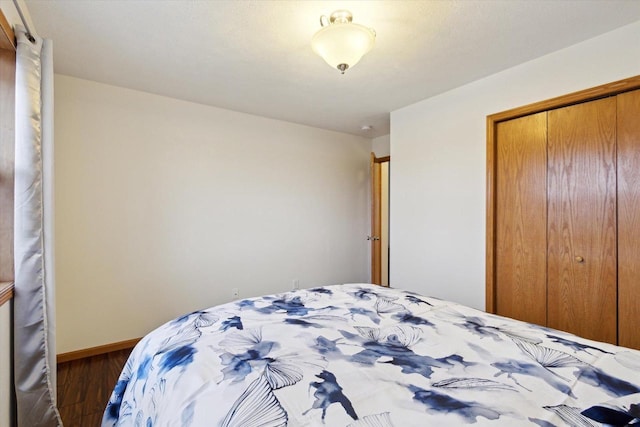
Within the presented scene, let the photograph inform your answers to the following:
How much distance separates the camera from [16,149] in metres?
1.55

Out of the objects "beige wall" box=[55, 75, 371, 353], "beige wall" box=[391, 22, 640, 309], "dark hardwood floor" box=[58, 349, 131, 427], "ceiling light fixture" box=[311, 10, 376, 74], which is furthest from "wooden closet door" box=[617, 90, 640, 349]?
"dark hardwood floor" box=[58, 349, 131, 427]

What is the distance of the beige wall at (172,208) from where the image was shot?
2.61m

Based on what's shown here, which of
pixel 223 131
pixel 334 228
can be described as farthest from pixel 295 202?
pixel 223 131

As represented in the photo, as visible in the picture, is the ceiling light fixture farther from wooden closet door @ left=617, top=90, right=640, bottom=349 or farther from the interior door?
the interior door

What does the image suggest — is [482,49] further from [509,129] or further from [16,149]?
[16,149]

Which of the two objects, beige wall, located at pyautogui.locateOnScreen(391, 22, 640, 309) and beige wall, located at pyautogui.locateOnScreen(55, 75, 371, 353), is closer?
beige wall, located at pyautogui.locateOnScreen(391, 22, 640, 309)

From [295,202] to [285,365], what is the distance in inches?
115

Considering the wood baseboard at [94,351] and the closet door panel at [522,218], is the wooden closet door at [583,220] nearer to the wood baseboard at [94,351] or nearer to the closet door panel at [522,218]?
the closet door panel at [522,218]

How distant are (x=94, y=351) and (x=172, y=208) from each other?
1.39 m

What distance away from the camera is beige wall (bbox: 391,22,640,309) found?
2021 millimetres

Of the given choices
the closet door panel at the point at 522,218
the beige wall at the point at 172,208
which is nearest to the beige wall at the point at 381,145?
the beige wall at the point at 172,208

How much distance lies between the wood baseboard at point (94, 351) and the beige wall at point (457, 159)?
266 centimetres

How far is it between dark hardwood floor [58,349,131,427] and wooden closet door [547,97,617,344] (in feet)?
10.3

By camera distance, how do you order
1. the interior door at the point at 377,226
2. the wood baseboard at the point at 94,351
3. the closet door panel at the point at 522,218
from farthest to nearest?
the interior door at the point at 377,226, the wood baseboard at the point at 94,351, the closet door panel at the point at 522,218
